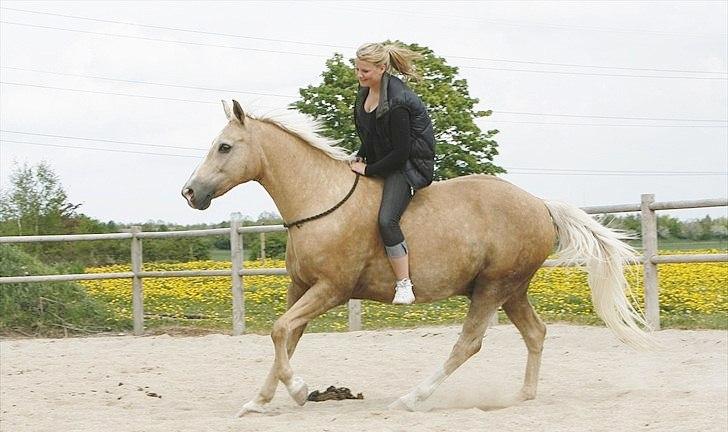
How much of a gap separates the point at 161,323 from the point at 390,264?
709 cm

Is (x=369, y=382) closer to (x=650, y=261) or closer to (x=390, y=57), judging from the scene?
(x=390, y=57)

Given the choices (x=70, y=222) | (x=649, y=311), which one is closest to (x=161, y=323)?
(x=649, y=311)

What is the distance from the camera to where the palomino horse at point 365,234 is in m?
6.32

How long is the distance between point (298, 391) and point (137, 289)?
256 inches

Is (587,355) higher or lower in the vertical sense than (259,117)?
lower

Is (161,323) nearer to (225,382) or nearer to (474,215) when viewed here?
(225,382)

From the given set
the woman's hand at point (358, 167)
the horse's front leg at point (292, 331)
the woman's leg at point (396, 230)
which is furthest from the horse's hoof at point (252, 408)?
the woman's hand at point (358, 167)

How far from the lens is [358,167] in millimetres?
6602

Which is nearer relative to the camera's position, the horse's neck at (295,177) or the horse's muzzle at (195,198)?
the horse's muzzle at (195,198)

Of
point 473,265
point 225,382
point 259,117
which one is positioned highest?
point 259,117

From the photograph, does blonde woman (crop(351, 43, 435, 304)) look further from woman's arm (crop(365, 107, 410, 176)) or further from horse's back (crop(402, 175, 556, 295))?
horse's back (crop(402, 175, 556, 295))

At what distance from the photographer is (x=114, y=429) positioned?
5891 millimetres

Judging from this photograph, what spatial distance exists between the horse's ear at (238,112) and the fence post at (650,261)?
5.14 m

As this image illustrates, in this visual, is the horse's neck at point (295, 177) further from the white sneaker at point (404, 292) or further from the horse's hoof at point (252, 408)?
the horse's hoof at point (252, 408)
